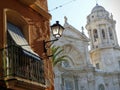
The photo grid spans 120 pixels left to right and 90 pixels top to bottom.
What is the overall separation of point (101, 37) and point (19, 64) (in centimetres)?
4170

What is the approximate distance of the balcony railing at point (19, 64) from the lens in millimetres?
7930

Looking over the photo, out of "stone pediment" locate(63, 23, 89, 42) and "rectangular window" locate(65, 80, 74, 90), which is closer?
"rectangular window" locate(65, 80, 74, 90)

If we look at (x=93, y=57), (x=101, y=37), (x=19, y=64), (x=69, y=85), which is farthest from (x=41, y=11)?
(x=101, y=37)

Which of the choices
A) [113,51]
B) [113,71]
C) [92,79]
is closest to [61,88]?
[92,79]

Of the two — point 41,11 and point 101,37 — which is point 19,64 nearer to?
point 41,11

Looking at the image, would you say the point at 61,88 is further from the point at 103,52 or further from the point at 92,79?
the point at 103,52

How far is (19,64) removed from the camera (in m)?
8.36

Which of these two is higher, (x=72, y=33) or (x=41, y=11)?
(x=72, y=33)

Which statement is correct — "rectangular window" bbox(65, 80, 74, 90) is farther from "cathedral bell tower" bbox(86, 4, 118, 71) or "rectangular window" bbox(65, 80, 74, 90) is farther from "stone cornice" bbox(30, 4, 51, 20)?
"stone cornice" bbox(30, 4, 51, 20)

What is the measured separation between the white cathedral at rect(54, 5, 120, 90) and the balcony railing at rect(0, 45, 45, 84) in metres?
26.6

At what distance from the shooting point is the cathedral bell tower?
154 ft

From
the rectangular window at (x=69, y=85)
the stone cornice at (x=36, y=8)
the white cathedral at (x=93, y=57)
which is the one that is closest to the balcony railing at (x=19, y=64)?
the stone cornice at (x=36, y=8)

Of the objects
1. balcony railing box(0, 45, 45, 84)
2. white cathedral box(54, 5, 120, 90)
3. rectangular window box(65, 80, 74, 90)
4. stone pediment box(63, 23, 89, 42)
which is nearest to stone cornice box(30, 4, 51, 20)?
balcony railing box(0, 45, 45, 84)

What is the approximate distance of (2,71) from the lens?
8016mm
